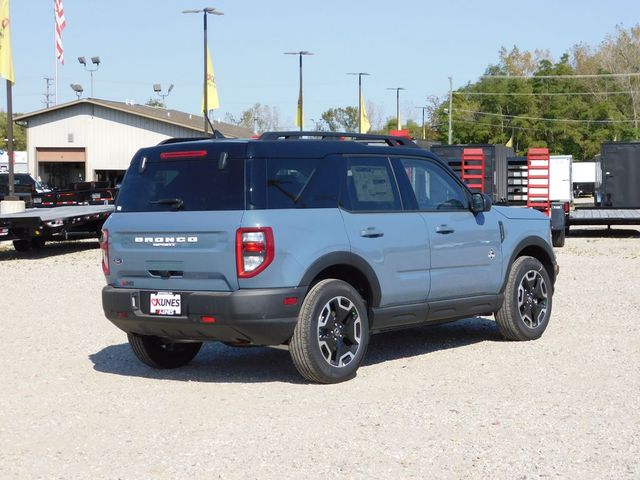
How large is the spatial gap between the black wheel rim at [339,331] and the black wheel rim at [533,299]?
A: 99.1 inches

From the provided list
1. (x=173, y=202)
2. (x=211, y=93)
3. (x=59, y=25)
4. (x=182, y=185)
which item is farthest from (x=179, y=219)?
(x=59, y=25)

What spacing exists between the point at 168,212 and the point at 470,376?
277 centimetres

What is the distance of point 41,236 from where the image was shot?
23.0m

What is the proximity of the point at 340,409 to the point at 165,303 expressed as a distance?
1.73m

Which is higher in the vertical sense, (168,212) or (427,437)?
(168,212)

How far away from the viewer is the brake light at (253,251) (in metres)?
8.02

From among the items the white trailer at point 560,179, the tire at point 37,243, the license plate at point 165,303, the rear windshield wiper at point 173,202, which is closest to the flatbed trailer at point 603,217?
the white trailer at point 560,179

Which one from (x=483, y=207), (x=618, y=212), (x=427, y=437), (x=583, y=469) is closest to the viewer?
(x=583, y=469)

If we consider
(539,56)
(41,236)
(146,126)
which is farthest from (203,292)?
(539,56)

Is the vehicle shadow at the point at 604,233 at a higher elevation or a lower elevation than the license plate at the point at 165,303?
lower

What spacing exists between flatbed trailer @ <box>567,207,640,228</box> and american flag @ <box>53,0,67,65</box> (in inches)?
1463

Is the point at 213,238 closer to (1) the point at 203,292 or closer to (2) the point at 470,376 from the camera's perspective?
(1) the point at 203,292

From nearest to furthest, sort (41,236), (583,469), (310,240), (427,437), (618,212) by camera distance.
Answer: (583,469) → (427,437) → (310,240) → (41,236) → (618,212)

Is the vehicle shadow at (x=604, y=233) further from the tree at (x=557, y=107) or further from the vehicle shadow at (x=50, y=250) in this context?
the tree at (x=557, y=107)
